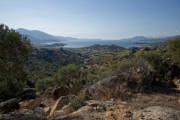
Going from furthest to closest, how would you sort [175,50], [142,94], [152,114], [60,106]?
1. [175,50]
2. [142,94]
3. [60,106]
4. [152,114]

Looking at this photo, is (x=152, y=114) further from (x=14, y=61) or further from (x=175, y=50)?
(x=175, y=50)

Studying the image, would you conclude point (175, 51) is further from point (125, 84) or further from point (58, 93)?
point (58, 93)

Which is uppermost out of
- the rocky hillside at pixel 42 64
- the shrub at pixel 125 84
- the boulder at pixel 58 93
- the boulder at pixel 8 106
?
the shrub at pixel 125 84

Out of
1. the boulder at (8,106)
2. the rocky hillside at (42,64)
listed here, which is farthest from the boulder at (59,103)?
the rocky hillside at (42,64)

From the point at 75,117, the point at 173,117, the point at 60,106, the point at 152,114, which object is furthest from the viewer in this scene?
the point at 60,106

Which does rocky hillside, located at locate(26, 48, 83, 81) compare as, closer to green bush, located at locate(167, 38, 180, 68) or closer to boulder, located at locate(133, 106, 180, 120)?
green bush, located at locate(167, 38, 180, 68)

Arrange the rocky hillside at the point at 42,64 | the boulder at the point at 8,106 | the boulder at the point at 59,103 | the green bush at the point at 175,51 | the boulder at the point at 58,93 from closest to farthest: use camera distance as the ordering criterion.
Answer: the boulder at the point at 59,103
the boulder at the point at 8,106
the boulder at the point at 58,93
the green bush at the point at 175,51
the rocky hillside at the point at 42,64

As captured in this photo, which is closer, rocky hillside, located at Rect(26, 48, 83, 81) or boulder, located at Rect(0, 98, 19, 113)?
boulder, located at Rect(0, 98, 19, 113)

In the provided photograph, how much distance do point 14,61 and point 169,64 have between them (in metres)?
16.1

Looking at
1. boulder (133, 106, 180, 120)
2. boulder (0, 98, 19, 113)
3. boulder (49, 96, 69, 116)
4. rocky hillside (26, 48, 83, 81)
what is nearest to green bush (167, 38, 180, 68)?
boulder (133, 106, 180, 120)

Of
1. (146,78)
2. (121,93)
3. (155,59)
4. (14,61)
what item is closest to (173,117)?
(121,93)

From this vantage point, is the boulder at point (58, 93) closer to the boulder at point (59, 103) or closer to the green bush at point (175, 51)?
the boulder at point (59, 103)

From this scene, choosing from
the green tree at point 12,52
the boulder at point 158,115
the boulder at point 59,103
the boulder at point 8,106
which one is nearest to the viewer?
the boulder at point 158,115

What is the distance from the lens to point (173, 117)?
3.47m
